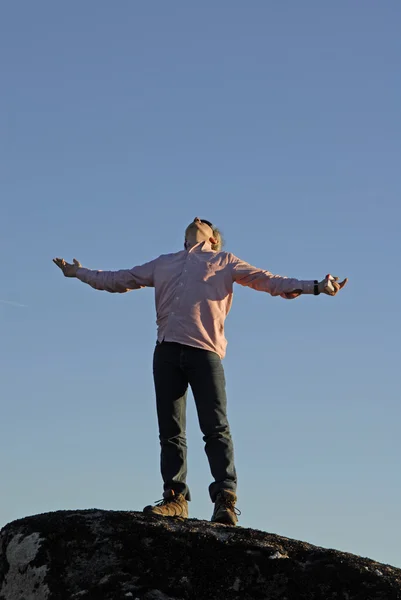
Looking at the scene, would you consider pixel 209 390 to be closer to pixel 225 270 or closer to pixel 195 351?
pixel 195 351

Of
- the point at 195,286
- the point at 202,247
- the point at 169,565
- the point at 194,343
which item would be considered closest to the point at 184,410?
the point at 194,343

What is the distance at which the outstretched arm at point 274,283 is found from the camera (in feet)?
27.8

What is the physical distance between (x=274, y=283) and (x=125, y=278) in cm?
155

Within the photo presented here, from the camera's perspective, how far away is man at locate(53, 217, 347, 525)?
27.0 feet

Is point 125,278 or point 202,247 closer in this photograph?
point 125,278

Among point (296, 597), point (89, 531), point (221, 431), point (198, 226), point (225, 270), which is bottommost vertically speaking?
point (296, 597)

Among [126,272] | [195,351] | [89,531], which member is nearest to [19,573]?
[89,531]

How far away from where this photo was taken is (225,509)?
7.89 meters

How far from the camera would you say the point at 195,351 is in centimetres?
848

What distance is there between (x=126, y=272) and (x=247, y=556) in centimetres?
354

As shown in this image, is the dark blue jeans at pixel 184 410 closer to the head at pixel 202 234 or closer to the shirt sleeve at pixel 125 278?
the shirt sleeve at pixel 125 278

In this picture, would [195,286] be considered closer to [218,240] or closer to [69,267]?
[218,240]

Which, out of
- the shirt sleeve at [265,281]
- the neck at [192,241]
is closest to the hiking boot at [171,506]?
the shirt sleeve at [265,281]

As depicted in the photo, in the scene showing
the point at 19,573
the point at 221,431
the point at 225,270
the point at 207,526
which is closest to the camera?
the point at 19,573
